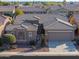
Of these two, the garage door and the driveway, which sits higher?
the garage door

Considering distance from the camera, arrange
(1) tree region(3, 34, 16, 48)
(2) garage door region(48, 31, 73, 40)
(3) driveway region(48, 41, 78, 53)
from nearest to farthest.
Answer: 1. (3) driveway region(48, 41, 78, 53)
2. (1) tree region(3, 34, 16, 48)
3. (2) garage door region(48, 31, 73, 40)

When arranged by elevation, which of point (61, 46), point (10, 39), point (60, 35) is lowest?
point (61, 46)

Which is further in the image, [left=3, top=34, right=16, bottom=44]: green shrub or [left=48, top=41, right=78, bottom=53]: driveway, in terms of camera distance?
[left=3, top=34, right=16, bottom=44]: green shrub

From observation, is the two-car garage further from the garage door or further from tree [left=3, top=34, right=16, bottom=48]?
tree [left=3, top=34, right=16, bottom=48]

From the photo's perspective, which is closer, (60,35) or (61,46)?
(61,46)

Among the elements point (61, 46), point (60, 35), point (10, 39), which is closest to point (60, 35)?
point (60, 35)

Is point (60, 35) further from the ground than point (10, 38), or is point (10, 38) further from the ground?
point (10, 38)

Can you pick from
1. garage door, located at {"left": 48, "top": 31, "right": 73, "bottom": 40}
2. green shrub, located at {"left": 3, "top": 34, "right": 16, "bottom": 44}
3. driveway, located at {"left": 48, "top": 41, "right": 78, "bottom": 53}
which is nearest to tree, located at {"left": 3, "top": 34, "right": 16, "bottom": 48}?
green shrub, located at {"left": 3, "top": 34, "right": 16, "bottom": 44}

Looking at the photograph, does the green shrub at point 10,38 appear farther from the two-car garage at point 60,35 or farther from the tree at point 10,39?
the two-car garage at point 60,35

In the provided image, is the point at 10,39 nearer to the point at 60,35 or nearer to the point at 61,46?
the point at 61,46

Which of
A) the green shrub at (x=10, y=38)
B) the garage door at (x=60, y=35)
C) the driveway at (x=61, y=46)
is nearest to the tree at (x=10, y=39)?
the green shrub at (x=10, y=38)

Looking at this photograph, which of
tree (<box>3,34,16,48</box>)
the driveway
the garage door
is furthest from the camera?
the garage door

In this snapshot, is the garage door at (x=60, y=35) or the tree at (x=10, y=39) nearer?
the tree at (x=10, y=39)
